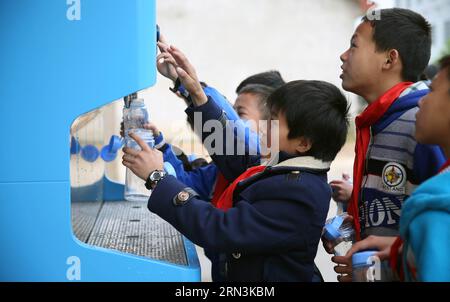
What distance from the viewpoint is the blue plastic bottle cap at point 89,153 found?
3.19 m

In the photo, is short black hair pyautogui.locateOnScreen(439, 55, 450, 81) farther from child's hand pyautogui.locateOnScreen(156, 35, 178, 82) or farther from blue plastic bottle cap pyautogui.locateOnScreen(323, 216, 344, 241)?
child's hand pyautogui.locateOnScreen(156, 35, 178, 82)

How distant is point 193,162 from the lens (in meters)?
3.14

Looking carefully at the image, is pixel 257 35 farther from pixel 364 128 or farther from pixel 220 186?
pixel 364 128

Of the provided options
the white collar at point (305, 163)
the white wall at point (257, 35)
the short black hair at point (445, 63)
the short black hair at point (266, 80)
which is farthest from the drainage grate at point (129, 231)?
the white wall at point (257, 35)

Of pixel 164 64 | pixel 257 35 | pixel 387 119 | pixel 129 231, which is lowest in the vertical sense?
pixel 129 231

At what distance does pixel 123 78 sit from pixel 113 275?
522 mm

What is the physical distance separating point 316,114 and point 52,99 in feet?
2.47

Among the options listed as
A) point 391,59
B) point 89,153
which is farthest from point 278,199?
point 89,153

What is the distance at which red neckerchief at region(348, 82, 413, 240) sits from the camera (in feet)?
6.34

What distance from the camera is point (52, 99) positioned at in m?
1.63

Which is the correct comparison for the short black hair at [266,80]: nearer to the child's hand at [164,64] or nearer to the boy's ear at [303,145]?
the child's hand at [164,64]

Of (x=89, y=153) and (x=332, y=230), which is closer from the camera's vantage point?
(x=332, y=230)

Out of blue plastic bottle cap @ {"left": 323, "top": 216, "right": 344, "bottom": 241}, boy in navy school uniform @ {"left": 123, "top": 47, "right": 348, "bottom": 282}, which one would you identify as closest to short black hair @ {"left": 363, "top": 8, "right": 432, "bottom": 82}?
boy in navy school uniform @ {"left": 123, "top": 47, "right": 348, "bottom": 282}
